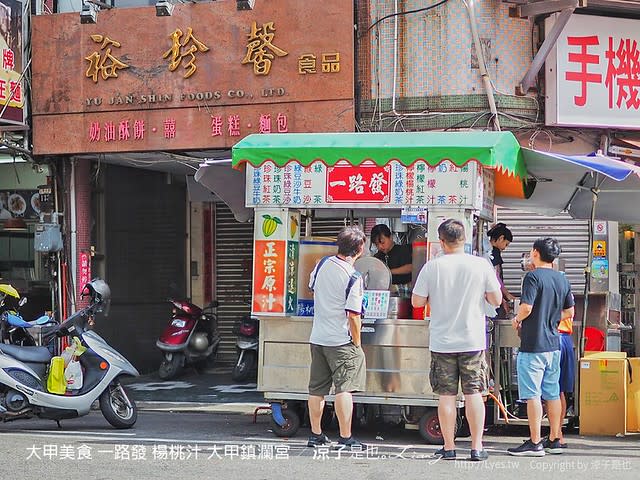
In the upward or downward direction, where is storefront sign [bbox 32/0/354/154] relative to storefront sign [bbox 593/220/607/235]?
upward

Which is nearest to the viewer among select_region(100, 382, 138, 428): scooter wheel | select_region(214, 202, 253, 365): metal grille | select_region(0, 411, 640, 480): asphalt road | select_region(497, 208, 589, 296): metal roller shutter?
select_region(0, 411, 640, 480): asphalt road

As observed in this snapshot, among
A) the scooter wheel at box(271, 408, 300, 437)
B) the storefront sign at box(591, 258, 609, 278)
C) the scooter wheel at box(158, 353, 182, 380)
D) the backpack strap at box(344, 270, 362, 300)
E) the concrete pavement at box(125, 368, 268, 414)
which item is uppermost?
the backpack strap at box(344, 270, 362, 300)

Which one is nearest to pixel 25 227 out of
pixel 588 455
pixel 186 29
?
pixel 186 29

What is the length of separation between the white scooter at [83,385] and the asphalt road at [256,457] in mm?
216

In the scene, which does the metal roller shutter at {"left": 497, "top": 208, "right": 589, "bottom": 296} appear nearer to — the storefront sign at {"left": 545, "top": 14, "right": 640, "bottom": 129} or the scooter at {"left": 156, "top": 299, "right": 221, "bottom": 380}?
the storefront sign at {"left": 545, "top": 14, "right": 640, "bottom": 129}

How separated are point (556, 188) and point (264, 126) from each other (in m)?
3.64

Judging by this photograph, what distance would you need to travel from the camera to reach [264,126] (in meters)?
11.6

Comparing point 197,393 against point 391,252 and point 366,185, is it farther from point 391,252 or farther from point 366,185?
point 366,185

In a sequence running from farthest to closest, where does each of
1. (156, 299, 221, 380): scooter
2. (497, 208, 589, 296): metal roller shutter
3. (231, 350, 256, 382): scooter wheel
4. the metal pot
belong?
(156, 299, 221, 380): scooter
(231, 350, 256, 382): scooter wheel
(497, 208, 589, 296): metal roller shutter
the metal pot

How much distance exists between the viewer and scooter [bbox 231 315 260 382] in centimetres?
1259

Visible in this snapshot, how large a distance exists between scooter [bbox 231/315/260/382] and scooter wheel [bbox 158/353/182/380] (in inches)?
45.1

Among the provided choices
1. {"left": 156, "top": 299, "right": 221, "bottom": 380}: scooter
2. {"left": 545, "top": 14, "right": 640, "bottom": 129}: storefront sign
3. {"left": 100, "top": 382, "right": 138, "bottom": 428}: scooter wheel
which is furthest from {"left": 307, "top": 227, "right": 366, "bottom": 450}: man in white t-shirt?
{"left": 156, "top": 299, "right": 221, "bottom": 380}: scooter

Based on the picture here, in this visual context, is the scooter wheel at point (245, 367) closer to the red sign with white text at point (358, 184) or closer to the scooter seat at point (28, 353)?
the scooter seat at point (28, 353)

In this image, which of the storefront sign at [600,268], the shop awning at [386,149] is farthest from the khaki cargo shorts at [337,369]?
the storefront sign at [600,268]
